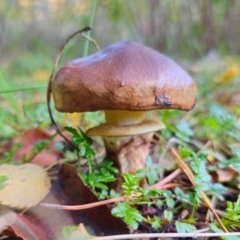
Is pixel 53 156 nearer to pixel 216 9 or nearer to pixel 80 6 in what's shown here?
pixel 216 9

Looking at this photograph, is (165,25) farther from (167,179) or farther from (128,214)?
(128,214)

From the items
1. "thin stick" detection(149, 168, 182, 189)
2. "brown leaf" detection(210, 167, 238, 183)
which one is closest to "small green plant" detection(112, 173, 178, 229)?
"thin stick" detection(149, 168, 182, 189)

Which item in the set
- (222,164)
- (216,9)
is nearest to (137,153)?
(222,164)

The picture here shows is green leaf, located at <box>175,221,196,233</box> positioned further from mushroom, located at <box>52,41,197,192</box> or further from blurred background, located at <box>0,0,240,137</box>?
blurred background, located at <box>0,0,240,137</box>

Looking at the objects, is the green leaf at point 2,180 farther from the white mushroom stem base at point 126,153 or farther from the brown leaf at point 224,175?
the brown leaf at point 224,175

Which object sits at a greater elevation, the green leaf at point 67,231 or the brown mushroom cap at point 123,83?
the brown mushroom cap at point 123,83

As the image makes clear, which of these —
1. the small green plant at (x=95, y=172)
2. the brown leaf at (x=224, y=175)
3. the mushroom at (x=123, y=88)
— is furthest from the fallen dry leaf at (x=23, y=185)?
the brown leaf at (x=224, y=175)
